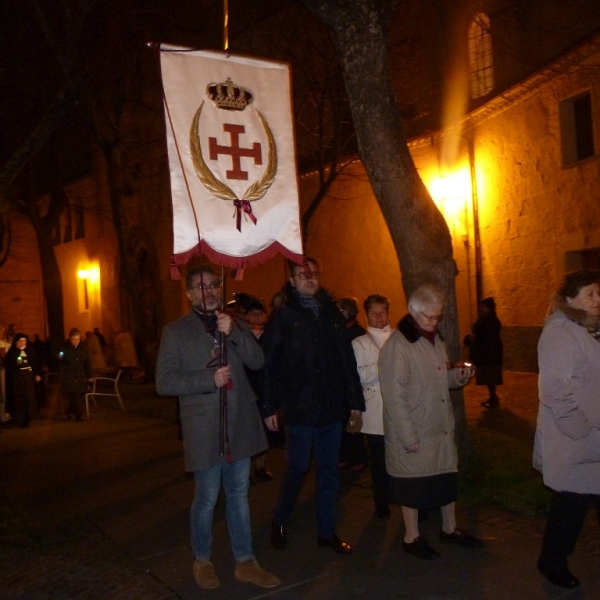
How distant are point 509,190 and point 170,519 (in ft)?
36.1

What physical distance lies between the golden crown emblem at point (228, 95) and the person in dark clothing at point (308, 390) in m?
1.17

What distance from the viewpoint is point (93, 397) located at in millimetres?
16234

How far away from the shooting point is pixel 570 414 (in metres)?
4.27

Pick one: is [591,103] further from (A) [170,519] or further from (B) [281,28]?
(A) [170,519]

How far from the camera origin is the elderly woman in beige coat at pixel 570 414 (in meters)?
4.29

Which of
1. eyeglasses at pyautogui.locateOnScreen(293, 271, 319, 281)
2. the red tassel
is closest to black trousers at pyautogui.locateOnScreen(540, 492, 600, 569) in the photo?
eyeglasses at pyautogui.locateOnScreen(293, 271, 319, 281)

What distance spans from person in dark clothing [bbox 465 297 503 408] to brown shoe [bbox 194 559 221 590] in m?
7.49

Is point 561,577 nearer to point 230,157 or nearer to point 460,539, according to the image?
point 460,539

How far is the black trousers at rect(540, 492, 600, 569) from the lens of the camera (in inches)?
173

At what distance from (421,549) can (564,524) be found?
1.04m

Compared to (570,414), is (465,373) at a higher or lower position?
higher

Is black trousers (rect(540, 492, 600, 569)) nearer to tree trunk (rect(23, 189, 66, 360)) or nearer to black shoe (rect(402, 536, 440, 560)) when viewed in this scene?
black shoe (rect(402, 536, 440, 560))

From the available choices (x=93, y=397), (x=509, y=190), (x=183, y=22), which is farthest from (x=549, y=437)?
(x=183, y=22)

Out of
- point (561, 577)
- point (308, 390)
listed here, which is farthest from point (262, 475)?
point (561, 577)
